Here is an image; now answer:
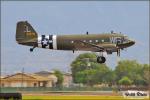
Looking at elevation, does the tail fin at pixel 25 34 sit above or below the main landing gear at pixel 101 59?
above

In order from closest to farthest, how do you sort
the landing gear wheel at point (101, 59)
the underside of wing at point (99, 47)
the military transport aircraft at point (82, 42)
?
the landing gear wheel at point (101, 59)
the military transport aircraft at point (82, 42)
the underside of wing at point (99, 47)

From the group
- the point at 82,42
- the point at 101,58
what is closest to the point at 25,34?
the point at 82,42

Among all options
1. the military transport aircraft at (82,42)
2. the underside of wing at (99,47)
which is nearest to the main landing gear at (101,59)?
the military transport aircraft at (82,42)

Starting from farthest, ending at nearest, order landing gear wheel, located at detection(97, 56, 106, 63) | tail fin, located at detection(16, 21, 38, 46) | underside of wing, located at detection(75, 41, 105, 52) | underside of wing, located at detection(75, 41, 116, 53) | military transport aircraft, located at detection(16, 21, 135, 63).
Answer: tail fin, located at detection(16, 21, 38, 46)
underside of wing, located at detection(75, 41, 116, 53)
military transport aircraft, located at detection(16, 21, 135, 63)
underside of wing, located at detection(75, 41, 105, 52)
landing gear wheel, located at detection(97, 56, 106, 63)

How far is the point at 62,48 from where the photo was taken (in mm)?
67438

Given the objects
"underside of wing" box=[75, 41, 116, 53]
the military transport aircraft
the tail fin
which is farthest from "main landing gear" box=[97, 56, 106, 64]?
the tail fin

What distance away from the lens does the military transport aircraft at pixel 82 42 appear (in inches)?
2608

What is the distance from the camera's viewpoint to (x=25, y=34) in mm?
71875

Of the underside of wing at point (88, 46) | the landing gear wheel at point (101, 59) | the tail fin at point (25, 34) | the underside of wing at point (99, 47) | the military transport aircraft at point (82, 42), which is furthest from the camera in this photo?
the tail fin at point (25, 34)

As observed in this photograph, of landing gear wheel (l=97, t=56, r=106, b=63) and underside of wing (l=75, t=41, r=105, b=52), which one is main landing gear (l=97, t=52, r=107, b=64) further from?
underside of wing (l=75, t=41, r=105, b=52)

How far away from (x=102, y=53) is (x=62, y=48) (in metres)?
3.87

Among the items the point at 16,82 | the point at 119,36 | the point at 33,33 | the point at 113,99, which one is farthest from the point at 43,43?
the point at 16,82

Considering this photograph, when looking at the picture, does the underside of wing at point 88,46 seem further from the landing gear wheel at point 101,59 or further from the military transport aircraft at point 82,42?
the landing gear wheel at point 101,59

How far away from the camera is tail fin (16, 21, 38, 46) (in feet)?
230
